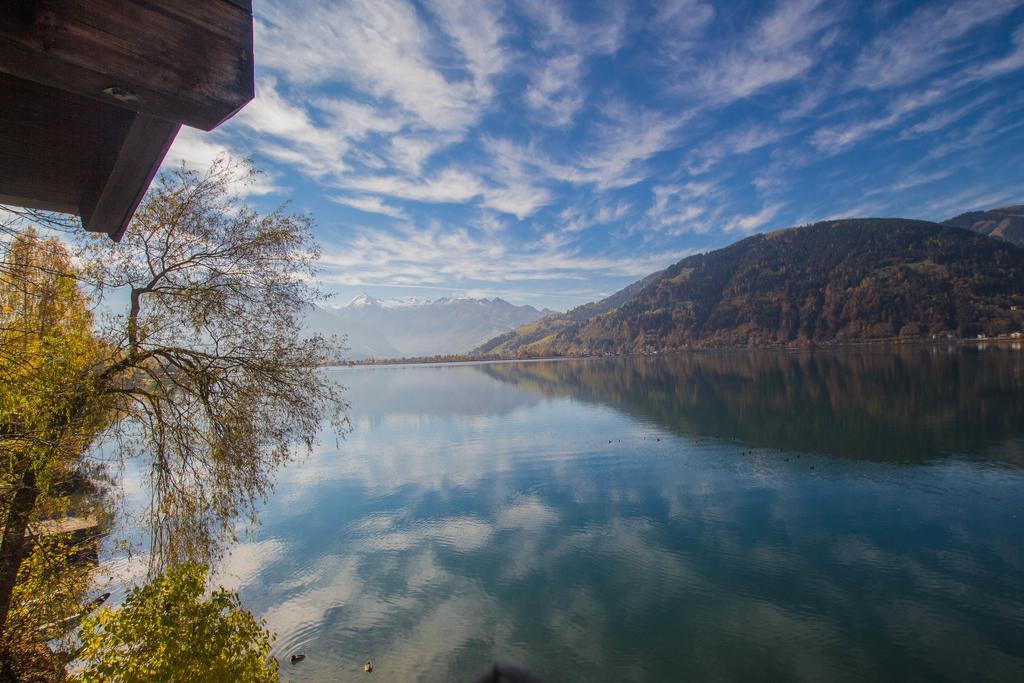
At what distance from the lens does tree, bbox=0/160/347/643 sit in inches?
535

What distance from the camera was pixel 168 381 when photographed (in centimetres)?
1530

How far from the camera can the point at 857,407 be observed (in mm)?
67812

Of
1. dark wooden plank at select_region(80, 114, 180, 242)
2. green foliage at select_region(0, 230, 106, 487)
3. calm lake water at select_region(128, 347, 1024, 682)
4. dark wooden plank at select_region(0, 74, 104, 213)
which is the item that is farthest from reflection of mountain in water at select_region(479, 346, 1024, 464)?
dark wooden plank at select_region(0, 74, 104, 213)

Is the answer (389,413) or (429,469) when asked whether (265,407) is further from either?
(389,413)

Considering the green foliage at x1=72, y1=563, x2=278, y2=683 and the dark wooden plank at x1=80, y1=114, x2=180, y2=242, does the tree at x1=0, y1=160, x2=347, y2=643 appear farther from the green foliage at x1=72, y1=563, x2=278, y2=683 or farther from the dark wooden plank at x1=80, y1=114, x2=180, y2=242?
the dark wooden plank at x1=80, y1=114, x2=180, y2=242

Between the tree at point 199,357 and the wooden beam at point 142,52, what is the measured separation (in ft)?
46.5

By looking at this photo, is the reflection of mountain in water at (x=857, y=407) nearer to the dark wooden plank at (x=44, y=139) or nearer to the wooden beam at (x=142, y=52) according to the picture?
the wooden beam at (x=142, y=52)

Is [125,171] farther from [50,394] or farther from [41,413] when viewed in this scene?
[41,413]

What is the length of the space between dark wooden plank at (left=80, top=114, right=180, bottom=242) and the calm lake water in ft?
48.8

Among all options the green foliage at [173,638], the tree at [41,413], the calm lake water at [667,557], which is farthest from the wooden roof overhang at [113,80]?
the calm lake water at [667,557]

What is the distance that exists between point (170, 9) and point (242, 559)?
34110mm

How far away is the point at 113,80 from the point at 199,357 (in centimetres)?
1497

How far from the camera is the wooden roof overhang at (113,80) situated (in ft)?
4.88

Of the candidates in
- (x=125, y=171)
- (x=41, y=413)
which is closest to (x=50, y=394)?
(x=41, y=413)
